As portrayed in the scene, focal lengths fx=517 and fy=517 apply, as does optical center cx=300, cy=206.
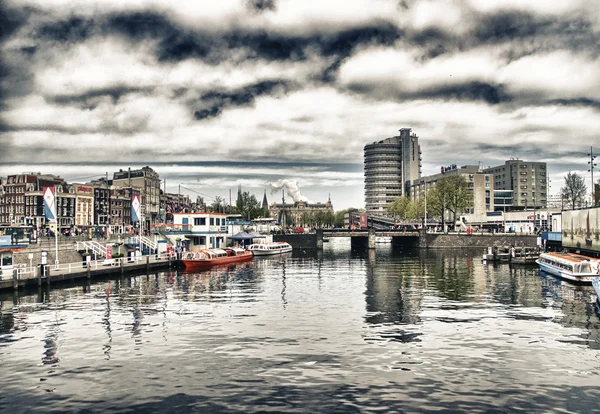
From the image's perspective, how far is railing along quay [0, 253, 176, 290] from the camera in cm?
6050

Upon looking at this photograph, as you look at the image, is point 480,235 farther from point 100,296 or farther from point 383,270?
point 100,296

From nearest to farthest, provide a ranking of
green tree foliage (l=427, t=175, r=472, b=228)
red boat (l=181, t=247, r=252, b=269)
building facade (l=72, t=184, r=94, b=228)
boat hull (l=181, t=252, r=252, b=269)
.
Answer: boat hull (l=181, t=252, r=252, b=269), red boat (l=181, t=247, r=252, b=269), building facade (l=72, t=184, r=94, b=228), green tree foliage (l=427, t=175, r=472, b=228)

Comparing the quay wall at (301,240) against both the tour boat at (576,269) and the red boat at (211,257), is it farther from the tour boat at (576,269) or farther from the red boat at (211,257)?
the tour boat at (576,269)

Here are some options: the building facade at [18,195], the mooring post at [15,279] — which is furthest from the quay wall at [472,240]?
the building facade at [18,195]

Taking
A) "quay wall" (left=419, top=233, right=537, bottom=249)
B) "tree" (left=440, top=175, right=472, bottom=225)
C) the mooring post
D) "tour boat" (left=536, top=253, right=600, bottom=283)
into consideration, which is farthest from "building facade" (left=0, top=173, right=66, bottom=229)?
"tour boat" (left=536, top=253, right=600, bottom=283)

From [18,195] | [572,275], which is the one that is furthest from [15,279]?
[18,195]

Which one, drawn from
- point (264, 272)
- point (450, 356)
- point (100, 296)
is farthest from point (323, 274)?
point (450, 356)

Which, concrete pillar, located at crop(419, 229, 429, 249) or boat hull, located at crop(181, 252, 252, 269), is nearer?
boat hull, located at crop(181, 252, 252, 269)

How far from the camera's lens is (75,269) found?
75.0 m

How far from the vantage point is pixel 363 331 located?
3875 centimetres

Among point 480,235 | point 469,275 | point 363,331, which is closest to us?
point 363,331

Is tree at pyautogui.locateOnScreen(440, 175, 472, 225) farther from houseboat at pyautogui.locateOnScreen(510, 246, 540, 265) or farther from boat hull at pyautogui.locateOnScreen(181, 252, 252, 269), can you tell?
boat hull at pyautogui.locateOnScreen(181, 252, 252, 269)

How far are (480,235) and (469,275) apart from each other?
82.7 meters

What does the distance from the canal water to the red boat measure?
33645 millimetres
